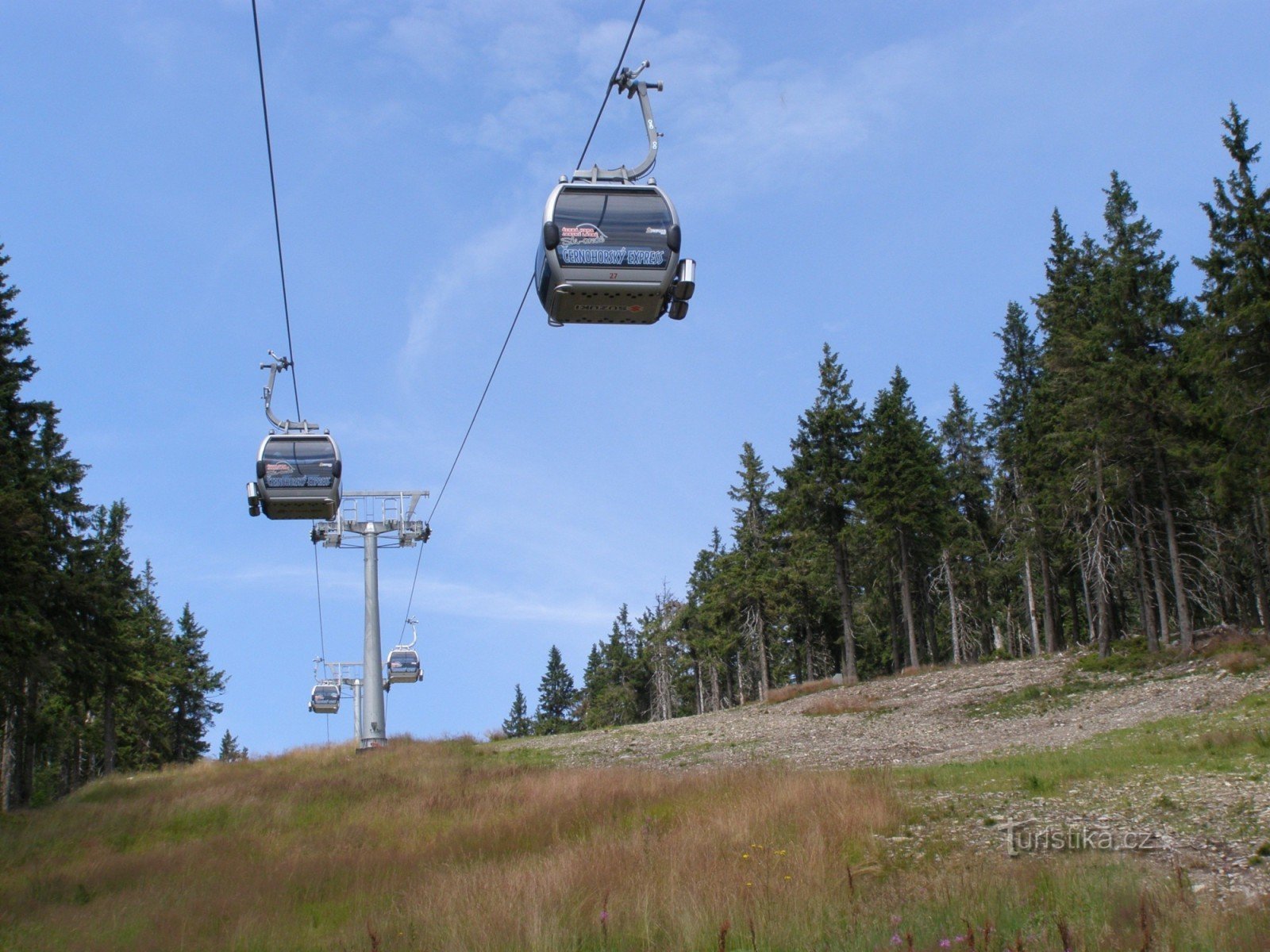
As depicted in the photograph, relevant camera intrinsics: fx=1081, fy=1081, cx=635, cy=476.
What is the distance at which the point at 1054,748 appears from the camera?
22469mm

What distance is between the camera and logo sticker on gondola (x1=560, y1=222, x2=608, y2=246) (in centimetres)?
1139

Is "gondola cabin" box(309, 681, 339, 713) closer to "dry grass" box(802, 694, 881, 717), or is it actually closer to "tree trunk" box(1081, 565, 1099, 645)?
"dry grass" box(802, 694, 881, 717)

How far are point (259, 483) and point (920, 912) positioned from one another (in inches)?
595

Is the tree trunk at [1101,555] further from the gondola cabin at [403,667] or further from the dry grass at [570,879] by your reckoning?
the gondola cabin at [403,667]

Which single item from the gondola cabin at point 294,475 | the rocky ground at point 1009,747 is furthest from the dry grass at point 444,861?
the gondola cabin at point 294,475

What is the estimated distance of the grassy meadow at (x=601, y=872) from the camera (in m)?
8.25

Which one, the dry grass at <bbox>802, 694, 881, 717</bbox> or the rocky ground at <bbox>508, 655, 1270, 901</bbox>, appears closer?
the rocky ground at <bbox>508, 655, 1270, 901</bbox>

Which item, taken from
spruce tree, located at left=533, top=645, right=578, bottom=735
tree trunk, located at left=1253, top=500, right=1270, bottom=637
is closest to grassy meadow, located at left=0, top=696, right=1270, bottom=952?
tree trunk, located at left=1253, top=500, right=1270, bottom=637

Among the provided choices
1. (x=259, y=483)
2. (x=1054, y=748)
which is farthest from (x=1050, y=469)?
(x=259, y=483)

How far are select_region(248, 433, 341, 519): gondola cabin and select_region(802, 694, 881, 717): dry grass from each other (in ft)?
74.4

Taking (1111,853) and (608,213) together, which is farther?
(608,213)

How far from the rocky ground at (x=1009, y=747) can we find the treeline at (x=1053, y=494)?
577 centimetres

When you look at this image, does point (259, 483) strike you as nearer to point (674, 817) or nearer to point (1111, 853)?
point (674, 817)

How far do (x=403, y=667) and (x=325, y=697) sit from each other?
8622mm
